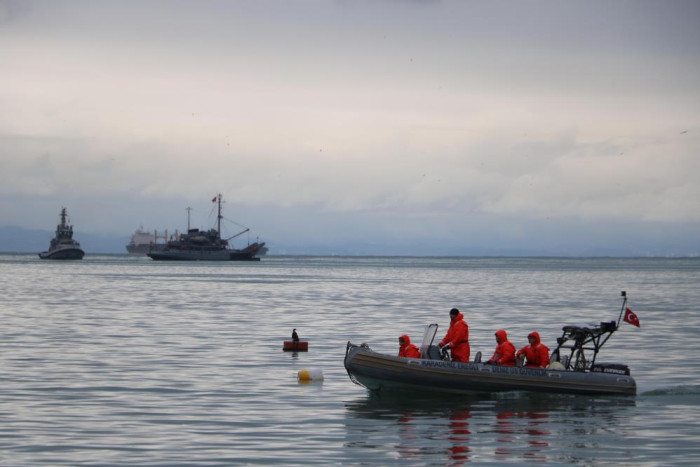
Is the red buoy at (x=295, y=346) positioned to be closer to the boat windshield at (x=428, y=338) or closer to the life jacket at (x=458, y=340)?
the boat windshield at (x=428, y=338)

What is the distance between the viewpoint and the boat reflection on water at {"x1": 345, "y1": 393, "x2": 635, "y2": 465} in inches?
804

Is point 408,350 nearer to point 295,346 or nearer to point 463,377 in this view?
point 463,377

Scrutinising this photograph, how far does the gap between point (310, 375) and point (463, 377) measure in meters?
5.63

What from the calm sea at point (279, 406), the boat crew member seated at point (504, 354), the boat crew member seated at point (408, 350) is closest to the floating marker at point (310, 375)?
the calm sea at point (279, 406)

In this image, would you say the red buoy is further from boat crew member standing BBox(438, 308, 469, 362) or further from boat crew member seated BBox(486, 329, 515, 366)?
boat crew member seated BBox(486, 329, 515, 366)

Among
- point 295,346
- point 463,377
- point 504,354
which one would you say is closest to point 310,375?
point 463,377

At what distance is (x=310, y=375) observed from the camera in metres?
30.7

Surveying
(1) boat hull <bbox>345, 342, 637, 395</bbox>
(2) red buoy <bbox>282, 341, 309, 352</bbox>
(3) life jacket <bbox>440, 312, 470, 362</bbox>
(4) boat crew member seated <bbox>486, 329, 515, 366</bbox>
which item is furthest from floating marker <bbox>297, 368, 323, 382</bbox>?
(2) red buoy <bbox>282, 341, 309, 352</bbox>

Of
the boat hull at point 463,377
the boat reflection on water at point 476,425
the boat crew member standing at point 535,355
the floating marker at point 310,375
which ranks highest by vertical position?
the boat crew member standing at point 535,355

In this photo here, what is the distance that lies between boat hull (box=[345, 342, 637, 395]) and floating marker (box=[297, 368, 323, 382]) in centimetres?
355

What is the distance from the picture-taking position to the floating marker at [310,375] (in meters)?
30.7

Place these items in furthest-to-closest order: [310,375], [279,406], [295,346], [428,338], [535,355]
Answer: [295,346]
[310,375]
[428,338]
[535,355]
[279,406]

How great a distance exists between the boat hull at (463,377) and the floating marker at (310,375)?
3.55 meters

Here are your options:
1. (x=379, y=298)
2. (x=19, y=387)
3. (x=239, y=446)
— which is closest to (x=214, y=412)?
(x=239, y=446)
